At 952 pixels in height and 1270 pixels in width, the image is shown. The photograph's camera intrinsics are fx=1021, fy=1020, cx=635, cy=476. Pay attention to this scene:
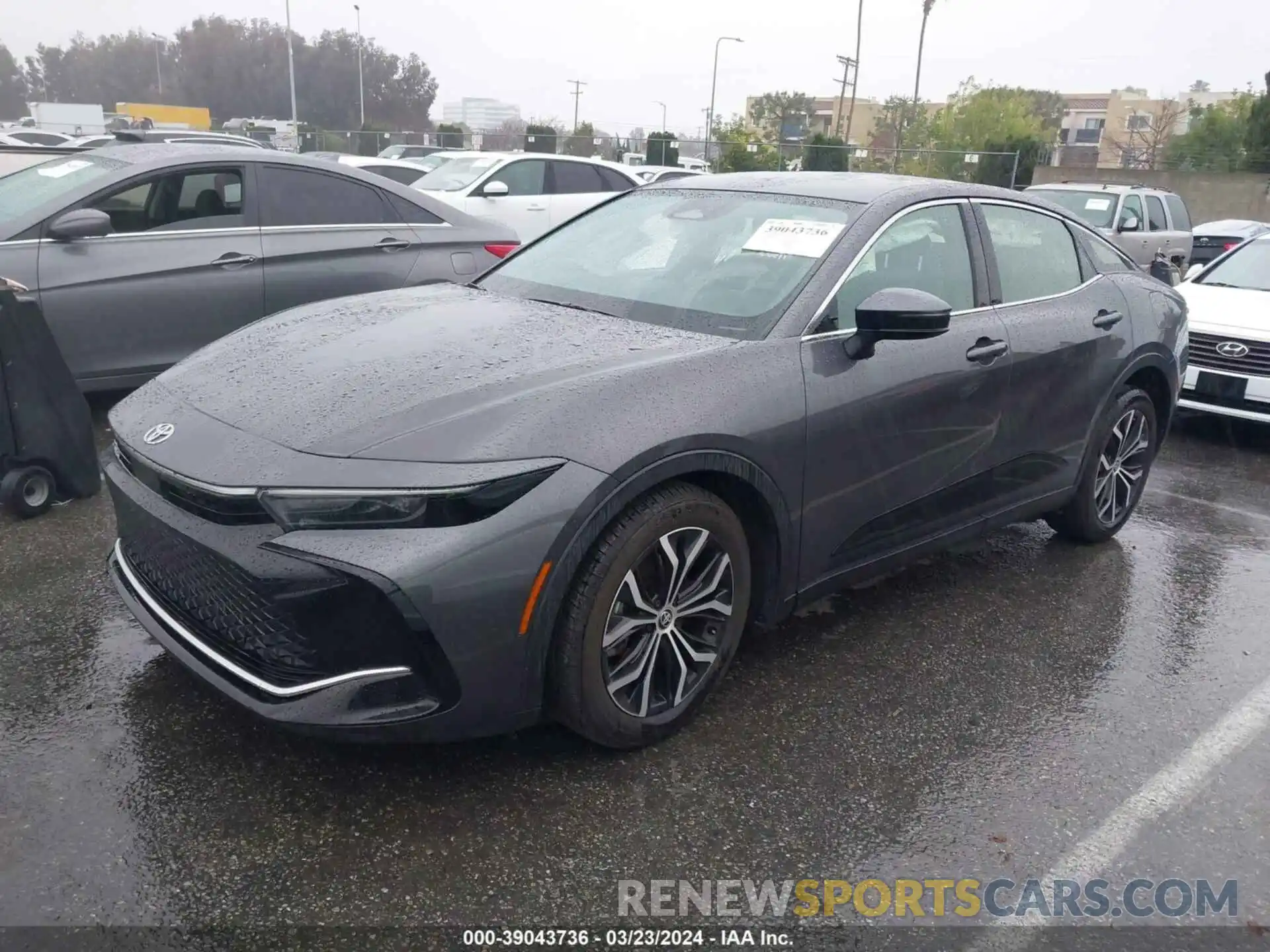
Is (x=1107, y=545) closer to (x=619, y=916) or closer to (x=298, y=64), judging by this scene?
(x=619, y=916)

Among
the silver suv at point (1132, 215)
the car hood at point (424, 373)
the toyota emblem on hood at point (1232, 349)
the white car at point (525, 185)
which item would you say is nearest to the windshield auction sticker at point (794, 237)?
the car hood at point (424, 373)

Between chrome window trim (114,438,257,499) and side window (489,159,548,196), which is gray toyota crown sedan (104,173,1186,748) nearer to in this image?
chrome window trim (114,438,257,499)

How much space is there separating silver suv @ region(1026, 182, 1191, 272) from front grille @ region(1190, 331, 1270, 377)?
5.91m

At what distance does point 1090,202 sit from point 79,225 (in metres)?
11.9

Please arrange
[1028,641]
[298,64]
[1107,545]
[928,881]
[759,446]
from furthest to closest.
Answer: [298,64], [1107,545], [1028,641], [759,446], [928,881]

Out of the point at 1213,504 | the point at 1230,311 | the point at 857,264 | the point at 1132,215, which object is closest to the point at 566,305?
the point at 857,264

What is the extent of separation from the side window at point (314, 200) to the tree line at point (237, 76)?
89798mm

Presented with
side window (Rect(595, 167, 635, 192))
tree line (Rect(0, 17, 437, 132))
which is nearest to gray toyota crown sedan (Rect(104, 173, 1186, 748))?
side window (Rect(595, 167, 635, 192))

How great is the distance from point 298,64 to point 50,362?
324 feet

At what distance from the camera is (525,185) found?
1176 cm

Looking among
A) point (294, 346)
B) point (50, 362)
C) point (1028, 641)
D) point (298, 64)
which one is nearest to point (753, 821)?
point (1028, 641)

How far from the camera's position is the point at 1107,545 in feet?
16.0

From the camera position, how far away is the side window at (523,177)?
38.3 ft

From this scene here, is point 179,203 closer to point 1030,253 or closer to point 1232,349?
point 1030,253
